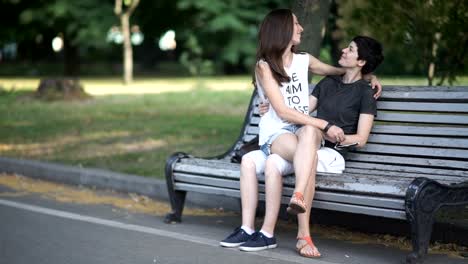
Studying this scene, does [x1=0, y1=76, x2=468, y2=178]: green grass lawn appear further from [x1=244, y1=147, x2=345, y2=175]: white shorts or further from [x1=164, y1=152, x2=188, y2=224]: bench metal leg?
[x1=244, y1=147, x2=345, y2=175]: white shorts

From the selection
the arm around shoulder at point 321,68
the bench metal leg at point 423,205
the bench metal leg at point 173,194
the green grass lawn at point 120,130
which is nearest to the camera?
the bench metal leg at point 423,205

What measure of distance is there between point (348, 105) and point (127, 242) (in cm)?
177

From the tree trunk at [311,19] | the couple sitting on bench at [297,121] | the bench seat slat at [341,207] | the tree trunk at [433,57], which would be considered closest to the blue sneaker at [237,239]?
the couple sitting on bench at [297,121]

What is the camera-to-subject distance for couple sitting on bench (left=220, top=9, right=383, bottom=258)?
18.2ft

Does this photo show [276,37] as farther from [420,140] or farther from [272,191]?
[420,140]

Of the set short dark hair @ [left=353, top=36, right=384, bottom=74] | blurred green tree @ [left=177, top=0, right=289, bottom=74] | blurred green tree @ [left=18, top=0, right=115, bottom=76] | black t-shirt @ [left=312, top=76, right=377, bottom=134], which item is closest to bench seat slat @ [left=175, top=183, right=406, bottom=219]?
black t-shirt @ [left=312, top=76, right=377, bottom=134]

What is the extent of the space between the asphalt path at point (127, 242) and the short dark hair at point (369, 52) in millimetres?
1253

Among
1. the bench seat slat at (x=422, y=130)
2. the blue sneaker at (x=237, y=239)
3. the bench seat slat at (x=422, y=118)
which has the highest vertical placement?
the bench seat slat at (x=422, y=118)

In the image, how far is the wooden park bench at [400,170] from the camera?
5117 mm

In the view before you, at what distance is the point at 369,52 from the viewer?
6.01 meters

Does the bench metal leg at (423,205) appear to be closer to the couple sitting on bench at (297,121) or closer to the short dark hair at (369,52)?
the couple sitting on bench at (297,121)

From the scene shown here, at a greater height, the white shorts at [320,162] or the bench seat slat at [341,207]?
the white shorts at [320,162]

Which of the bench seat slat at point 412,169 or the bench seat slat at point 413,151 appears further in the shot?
the bench seat slat at point 413,151

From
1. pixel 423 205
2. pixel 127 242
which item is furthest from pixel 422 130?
pixel 127 242
